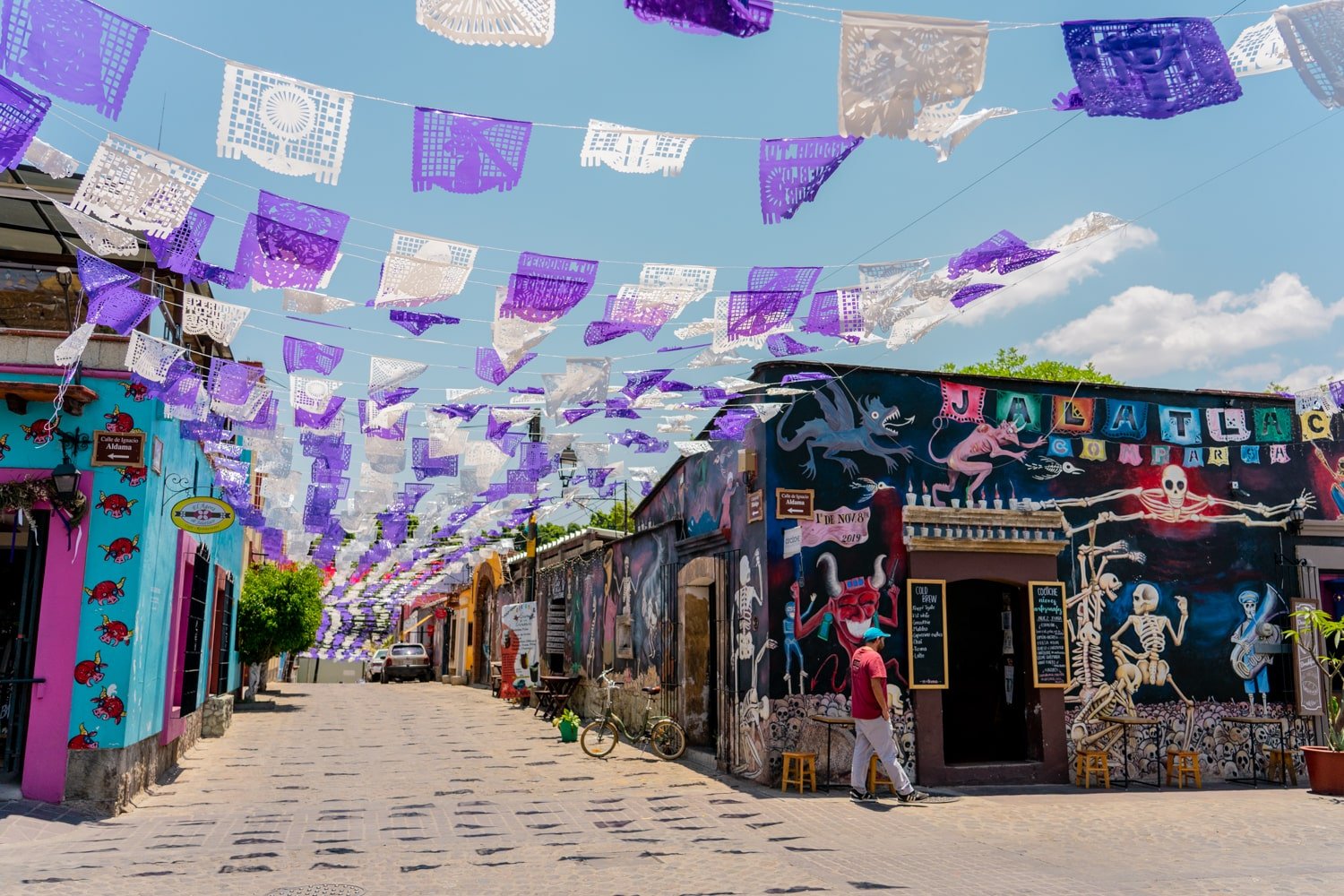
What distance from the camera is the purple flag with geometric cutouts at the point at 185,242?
638 centimetres

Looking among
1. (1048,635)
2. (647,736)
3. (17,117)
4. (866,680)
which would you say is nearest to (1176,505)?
(1048,635)

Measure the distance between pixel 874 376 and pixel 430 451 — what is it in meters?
5.24

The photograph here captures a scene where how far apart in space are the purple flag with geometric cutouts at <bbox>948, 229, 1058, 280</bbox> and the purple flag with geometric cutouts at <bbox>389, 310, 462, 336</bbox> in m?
3.77

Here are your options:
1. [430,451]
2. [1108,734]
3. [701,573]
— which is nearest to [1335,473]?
[1108,734]

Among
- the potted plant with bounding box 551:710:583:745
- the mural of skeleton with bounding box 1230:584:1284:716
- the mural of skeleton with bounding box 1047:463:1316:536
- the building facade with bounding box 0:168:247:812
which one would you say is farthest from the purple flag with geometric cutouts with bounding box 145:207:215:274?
the mural of skeleton with bounding box 1230:584:1284:716

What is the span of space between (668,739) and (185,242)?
9179 millimetres

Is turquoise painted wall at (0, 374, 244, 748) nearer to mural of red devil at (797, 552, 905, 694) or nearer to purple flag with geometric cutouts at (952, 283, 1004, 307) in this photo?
mural of red devil at (797, 552, 905, 694)

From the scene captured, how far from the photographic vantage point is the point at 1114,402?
12.3 m

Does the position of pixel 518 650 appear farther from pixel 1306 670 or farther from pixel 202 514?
pixel 1306 670

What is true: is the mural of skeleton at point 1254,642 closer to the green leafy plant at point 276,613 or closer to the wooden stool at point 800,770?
the wooden stool at point 800,770

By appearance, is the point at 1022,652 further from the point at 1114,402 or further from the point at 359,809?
the point at 359,809

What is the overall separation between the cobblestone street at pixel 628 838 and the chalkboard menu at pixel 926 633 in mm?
1301

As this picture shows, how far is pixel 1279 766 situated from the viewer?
38.5 feet

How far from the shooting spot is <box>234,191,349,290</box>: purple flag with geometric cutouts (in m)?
6.34
